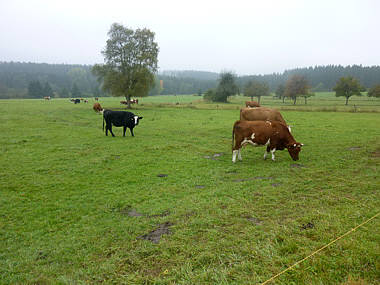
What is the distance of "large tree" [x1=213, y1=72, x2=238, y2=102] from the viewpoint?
212 ft

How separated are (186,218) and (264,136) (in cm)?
575

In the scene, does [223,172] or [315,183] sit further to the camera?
[223,172]

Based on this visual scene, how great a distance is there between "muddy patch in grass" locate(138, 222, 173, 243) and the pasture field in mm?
22

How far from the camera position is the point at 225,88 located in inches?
2534

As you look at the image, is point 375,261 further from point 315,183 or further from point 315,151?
point 315,151

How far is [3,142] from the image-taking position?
13.1 m

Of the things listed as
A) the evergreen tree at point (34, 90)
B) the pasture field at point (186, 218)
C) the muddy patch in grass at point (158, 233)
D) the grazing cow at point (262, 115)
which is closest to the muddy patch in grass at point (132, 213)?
the pasture field at point (186, 218)

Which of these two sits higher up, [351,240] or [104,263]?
[351,240]

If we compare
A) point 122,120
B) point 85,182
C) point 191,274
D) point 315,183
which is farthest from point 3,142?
point 315,183

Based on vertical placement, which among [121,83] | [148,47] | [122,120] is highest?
[148,47]

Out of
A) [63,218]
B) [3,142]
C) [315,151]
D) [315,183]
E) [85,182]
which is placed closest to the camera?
[63,218]

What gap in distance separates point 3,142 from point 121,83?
2380cm

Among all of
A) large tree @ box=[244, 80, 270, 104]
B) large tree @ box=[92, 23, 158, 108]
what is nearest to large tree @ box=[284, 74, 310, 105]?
large tree @ box=[244, 80, 270, 104]

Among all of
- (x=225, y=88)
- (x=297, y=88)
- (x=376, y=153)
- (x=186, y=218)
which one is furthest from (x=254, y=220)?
(x=297, y=88)
